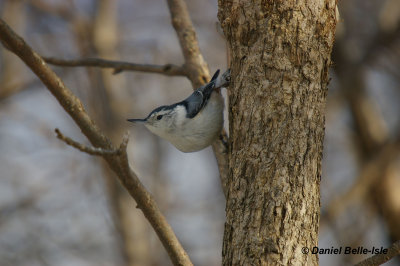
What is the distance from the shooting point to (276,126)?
2092 millimetres

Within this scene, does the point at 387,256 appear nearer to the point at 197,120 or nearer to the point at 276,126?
the point at 276,126

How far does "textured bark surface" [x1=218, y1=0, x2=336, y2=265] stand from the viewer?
194cm

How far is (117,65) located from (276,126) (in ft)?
4.71

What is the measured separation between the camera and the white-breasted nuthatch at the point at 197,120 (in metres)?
3.30

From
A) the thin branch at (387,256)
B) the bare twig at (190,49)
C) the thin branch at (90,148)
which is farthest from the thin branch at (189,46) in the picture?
the thin branch at (387,256)

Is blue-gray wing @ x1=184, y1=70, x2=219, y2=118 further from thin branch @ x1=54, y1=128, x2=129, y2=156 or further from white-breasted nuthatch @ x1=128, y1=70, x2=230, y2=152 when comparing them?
thin branch @ x1=54, y1=128, x2=129, y2=156

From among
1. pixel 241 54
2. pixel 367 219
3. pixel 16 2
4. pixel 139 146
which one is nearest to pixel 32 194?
pixel 139 146

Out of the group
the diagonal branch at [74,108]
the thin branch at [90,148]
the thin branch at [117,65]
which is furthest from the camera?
the thin branch at [117,65]

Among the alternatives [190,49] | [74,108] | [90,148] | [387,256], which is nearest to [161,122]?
Result: [190,49]

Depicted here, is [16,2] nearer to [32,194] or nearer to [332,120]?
[32,194]

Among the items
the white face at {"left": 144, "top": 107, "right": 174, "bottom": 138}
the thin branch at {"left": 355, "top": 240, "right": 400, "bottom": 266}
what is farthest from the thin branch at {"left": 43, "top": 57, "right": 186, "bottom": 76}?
the thin branch at {"left": 355, "top": 240, "right": 400, "bottom": 266}

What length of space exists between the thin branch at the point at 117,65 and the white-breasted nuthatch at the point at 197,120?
0.80 ft

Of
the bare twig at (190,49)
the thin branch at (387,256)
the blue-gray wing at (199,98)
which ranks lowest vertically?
the thin branch at (387,256)

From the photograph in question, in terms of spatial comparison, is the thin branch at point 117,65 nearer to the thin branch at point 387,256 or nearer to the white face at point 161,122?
the white face at point 161,122
